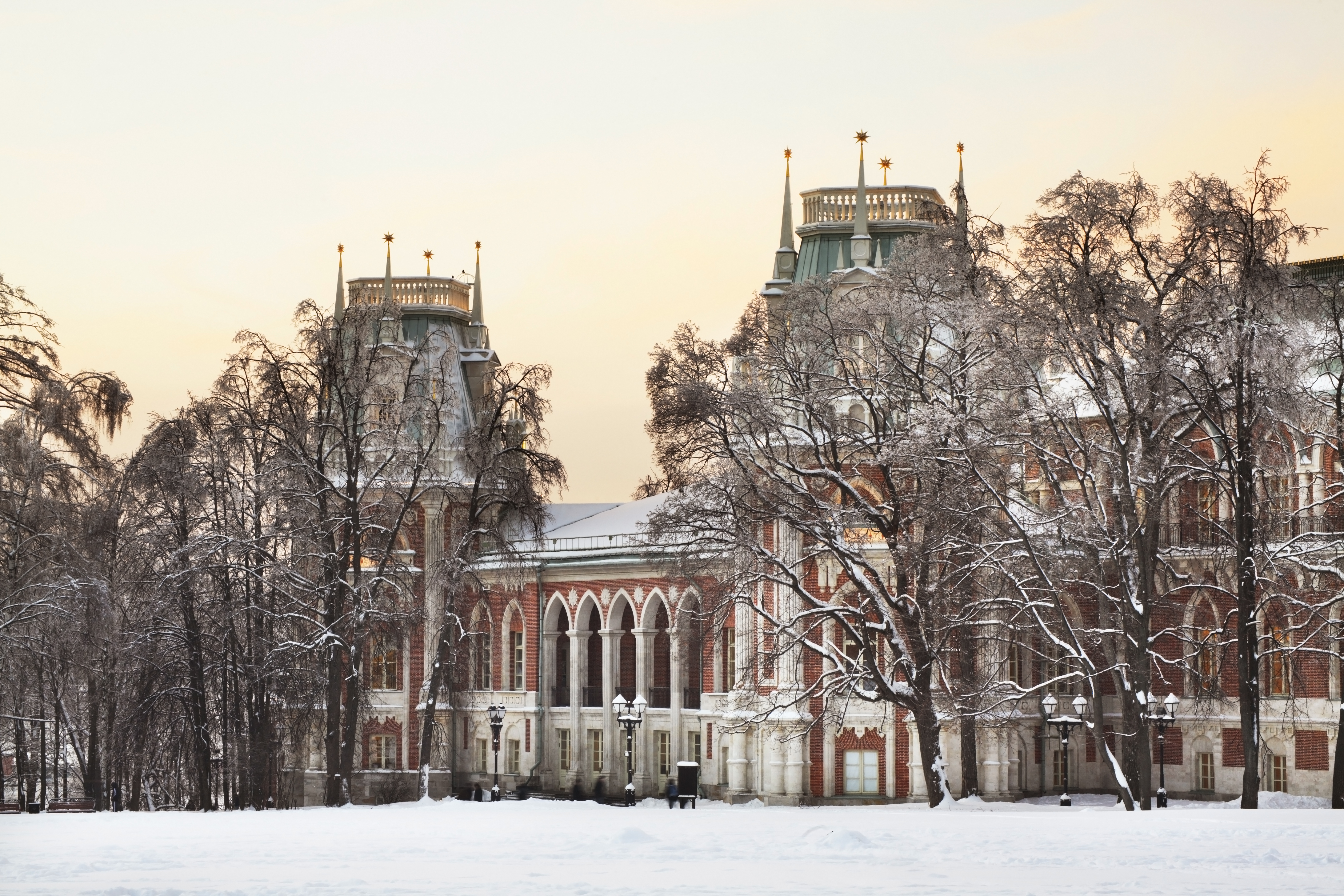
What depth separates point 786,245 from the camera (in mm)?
51469

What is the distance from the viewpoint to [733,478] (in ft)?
117

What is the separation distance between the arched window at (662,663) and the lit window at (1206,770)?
1375 centimetres

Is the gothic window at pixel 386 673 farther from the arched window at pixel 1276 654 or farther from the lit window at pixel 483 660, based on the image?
the arched window at pixel 1276 654

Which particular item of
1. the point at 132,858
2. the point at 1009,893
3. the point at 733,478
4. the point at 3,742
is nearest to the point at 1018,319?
the point at 733,478

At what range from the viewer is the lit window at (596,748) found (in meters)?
52.4

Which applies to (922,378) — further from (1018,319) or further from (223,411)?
(223,411)

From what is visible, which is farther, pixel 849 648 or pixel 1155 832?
pixel 849 648

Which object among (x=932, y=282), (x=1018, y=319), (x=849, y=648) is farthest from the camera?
(x=849, y=648)

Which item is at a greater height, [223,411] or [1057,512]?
[223,411]

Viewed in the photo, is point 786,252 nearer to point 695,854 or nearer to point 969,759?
point 969,759

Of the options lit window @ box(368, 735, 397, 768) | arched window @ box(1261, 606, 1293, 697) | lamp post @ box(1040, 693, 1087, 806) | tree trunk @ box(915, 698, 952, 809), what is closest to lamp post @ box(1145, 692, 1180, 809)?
lamp post @ box(1040, 693, 1087, 806)

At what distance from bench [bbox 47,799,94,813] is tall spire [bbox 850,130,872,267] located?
2200 cm

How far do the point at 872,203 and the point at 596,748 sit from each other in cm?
1678

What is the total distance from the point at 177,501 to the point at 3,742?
1113cm
